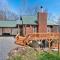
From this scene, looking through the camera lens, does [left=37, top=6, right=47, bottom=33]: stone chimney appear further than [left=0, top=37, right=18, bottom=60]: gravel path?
Yes

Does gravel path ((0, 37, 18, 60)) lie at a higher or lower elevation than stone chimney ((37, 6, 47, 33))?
lower

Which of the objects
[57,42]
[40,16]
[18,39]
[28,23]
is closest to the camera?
[57,42]

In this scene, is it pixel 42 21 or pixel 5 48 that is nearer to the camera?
pixel 5 48

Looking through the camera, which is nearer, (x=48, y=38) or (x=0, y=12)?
(x=48, y=38)

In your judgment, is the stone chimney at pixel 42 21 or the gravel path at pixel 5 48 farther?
the stone chimney at pixel 42 21

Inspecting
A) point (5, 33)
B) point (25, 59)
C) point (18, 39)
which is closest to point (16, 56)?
point (25, 59)

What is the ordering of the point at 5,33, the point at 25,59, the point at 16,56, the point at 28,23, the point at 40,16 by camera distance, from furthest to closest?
1. the point at 5,33
2. the point at 28,23
3. the point at 40,16
4. the point at 16,56
5. the point at 25,59

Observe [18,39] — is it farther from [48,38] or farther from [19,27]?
[19,27]

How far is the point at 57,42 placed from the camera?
107ft

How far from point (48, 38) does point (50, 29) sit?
14.1 m

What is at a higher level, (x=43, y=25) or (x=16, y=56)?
(x=43, y=25)

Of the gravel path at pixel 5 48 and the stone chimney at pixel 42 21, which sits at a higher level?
the stone chimney at pixel 42 21

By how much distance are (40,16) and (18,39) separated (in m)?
7.38

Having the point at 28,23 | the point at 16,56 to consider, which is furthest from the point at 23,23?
the point at 16,56
